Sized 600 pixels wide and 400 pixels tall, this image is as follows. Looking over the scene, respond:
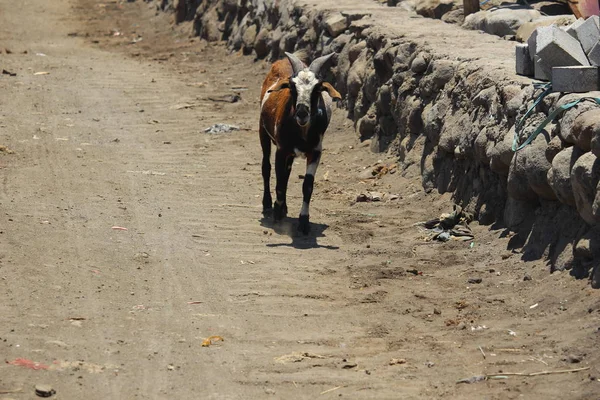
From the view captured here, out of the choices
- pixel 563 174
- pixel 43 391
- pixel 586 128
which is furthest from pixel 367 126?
pixel 43 391

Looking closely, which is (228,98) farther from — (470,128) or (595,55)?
(595,55)

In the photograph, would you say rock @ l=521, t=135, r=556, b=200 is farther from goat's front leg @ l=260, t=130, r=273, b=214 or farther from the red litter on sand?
the red litter on sand

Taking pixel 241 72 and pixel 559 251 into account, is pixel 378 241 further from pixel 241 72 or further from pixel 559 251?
pixel 241 72

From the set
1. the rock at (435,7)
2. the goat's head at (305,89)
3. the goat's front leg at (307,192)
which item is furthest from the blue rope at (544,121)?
the rock at (435,7)

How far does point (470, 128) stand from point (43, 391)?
19.2ft

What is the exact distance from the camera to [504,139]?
9.75 meters

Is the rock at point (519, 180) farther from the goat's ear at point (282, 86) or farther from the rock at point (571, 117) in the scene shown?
the goat's ear at point (282, 86)

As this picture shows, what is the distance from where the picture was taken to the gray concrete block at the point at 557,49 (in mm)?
9375

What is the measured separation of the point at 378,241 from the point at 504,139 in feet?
5.33

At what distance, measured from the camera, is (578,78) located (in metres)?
8.99

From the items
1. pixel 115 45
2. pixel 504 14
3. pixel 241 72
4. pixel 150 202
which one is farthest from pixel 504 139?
pixel 115 45

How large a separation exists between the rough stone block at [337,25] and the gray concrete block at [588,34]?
685 centimetres

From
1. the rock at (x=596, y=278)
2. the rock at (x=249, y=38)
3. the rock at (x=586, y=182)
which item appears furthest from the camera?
the rock at (x=249, y=38)

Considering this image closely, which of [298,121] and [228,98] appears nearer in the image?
[298,121]
